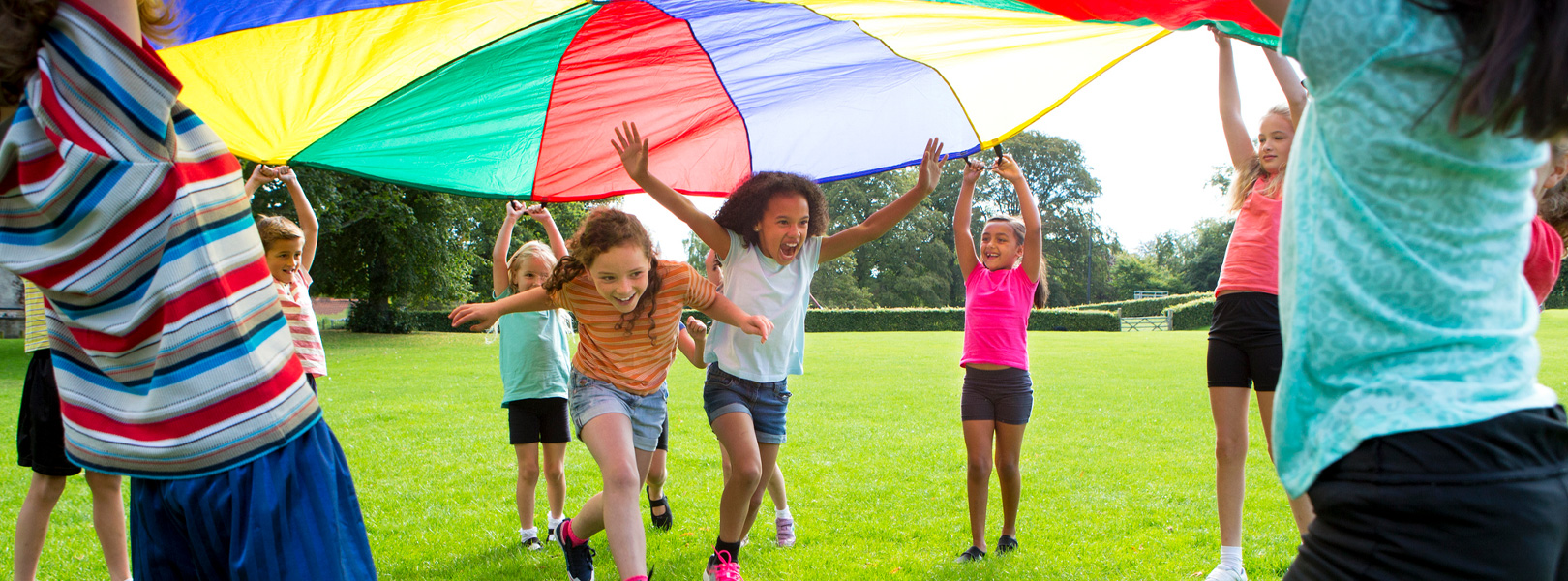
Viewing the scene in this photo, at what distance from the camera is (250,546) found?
1.43m

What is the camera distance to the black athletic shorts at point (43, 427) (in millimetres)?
3207

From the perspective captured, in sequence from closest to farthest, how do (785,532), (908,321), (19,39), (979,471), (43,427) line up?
(19,39), (43,427), (979,471), (785,532), (908,321)

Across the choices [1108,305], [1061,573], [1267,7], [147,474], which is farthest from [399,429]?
[1108,305]

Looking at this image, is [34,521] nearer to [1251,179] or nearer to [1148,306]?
[1251,179]

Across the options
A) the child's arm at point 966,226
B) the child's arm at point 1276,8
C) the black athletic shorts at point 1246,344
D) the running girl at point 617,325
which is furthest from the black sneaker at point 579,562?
the child's arm at point 1276,8

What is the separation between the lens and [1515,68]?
1.07 m

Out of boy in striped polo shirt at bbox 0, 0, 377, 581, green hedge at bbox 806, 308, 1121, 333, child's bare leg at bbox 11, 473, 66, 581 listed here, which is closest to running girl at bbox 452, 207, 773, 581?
child's bare leg at bbox 11, 473, 66, 581

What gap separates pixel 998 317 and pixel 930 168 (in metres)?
0.79

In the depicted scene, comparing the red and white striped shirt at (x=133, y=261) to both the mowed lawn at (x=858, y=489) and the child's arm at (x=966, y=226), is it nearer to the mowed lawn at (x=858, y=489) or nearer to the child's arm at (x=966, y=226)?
the mowed lawn at (x=858, y=489)

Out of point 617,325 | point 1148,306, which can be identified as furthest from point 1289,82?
point 1148,306

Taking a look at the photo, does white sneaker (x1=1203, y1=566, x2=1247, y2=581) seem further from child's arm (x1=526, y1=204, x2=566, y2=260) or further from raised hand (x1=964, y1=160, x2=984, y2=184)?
child's arm (x1=526, y1=204, x2=566, y2=260)

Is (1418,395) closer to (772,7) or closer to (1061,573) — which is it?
(772,7)

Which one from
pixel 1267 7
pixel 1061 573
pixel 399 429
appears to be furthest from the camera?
pixel 399 429

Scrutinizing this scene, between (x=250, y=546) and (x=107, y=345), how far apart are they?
39cm
